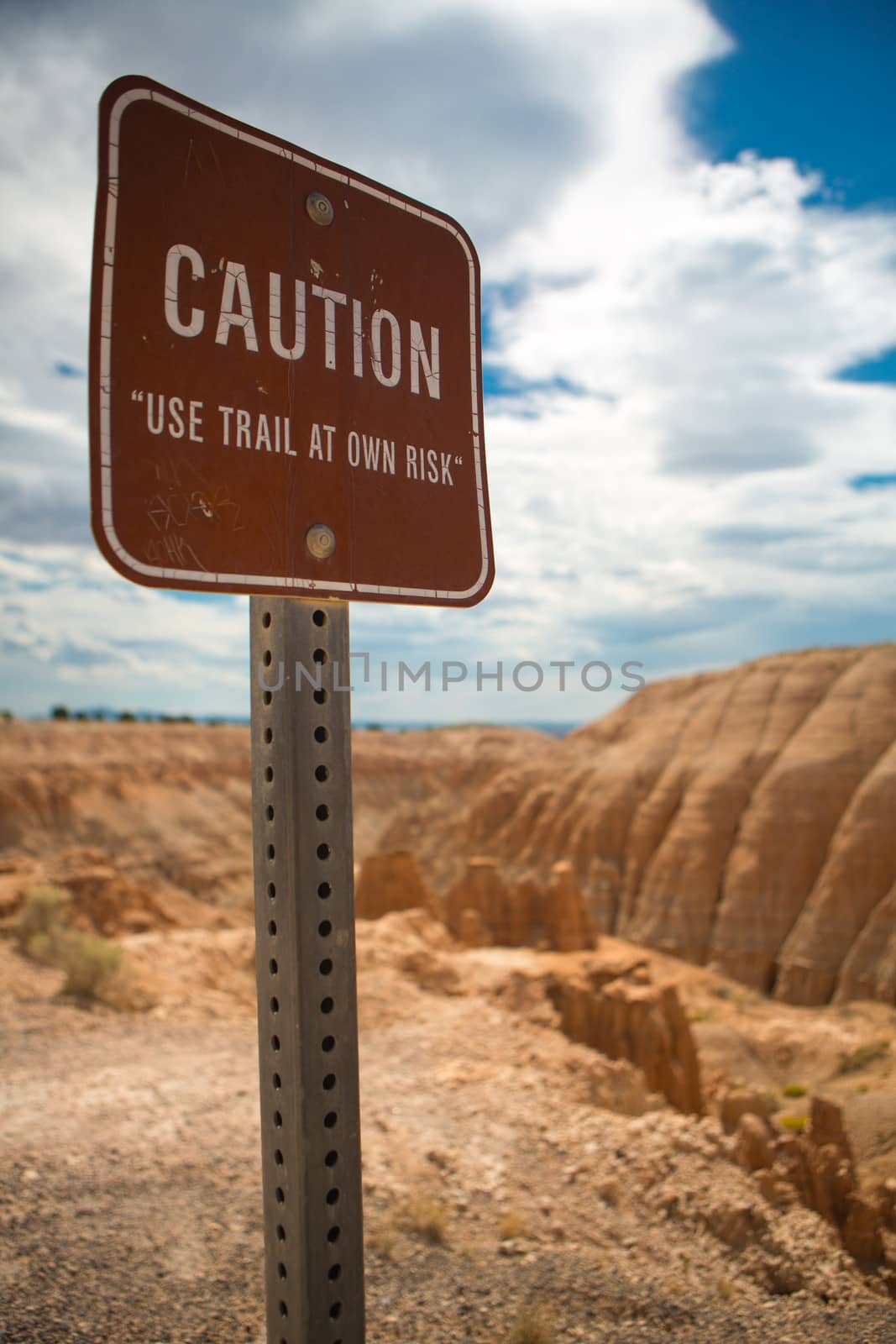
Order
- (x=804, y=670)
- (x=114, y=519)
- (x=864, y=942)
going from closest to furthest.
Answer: (x=114, y=519) → (x=864, y=942) → (x=804, y=670)

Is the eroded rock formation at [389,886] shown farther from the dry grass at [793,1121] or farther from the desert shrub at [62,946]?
the dry grass at [793,1121]

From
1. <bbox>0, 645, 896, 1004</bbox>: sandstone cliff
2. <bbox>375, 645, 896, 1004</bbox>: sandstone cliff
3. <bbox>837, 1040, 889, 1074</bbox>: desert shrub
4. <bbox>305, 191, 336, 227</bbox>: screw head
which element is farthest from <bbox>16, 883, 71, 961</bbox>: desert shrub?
<bbox>375, 645, 896, 1004</bbox>: sandstone cliff

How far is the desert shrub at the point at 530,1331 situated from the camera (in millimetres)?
3859

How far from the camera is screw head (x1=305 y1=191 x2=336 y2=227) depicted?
222 centimetres

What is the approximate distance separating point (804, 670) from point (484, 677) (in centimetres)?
3467

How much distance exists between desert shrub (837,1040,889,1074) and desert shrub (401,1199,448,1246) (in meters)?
13.6

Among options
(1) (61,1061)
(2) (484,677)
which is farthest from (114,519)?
(1) (61,1061)

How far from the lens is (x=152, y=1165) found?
5.31 m

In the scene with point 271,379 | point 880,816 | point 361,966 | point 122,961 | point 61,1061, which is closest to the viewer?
point 271,379

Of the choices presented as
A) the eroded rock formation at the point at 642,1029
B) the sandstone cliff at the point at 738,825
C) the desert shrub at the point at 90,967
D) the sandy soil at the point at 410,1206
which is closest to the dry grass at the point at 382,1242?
the sandy soil at the point at 410,1206

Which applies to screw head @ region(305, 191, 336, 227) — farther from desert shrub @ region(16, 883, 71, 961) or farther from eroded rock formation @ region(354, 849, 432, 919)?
eroded rock formation @ region(354, 849, 432, 919)

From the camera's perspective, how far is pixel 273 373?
2.11m

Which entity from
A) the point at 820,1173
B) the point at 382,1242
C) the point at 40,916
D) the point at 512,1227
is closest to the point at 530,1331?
the point at 382,1242

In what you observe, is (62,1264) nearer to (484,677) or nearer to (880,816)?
(484,677)
